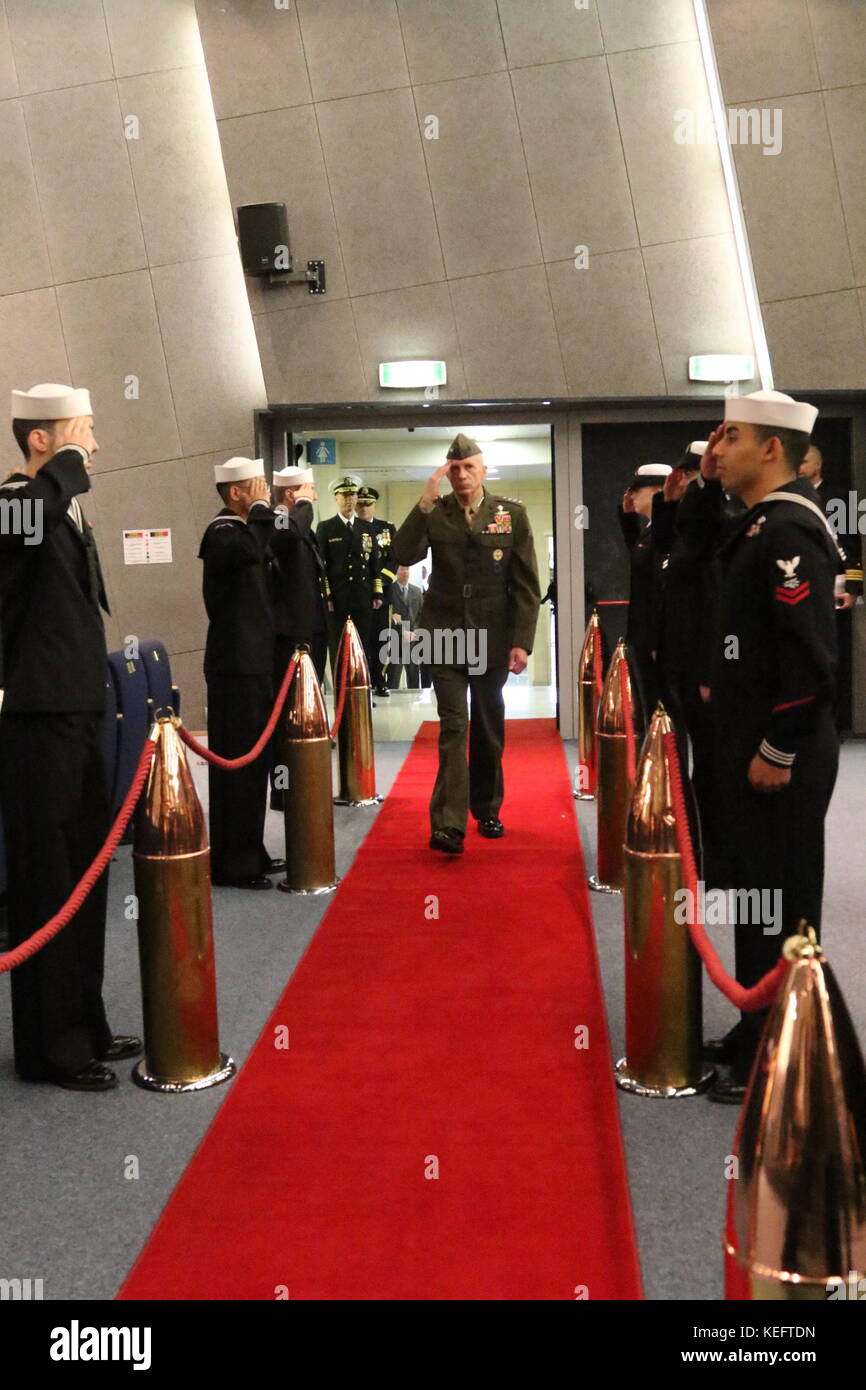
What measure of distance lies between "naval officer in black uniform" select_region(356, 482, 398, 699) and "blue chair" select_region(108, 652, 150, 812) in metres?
5.75

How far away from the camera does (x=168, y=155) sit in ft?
33.2

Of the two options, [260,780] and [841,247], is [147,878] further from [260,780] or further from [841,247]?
[841,247]

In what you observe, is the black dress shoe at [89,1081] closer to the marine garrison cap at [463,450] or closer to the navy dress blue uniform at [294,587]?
the marine garrison cap at [463,450]

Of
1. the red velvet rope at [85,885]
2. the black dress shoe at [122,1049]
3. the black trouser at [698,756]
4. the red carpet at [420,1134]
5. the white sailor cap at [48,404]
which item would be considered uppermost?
the white sailor cap at [48,404]

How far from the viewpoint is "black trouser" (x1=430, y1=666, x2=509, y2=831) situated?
5.88m

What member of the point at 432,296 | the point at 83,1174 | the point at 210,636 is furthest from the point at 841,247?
the point at 83,1174

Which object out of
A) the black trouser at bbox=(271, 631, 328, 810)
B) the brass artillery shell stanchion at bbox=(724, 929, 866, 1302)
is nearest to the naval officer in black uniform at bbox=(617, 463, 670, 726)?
the black trouser at bbox=(271, 631, 328, 810)

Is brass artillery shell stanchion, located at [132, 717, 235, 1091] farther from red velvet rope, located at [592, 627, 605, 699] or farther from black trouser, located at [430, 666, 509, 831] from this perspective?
red velvet rope, located at [592, 627, 605, 699]

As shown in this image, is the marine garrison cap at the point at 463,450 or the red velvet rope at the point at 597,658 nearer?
the marine garrison cap at the point at 463,450

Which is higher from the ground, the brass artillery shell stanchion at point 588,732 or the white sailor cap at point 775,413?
the white sailor cap at point 775,413

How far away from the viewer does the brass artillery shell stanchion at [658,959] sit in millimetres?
3252

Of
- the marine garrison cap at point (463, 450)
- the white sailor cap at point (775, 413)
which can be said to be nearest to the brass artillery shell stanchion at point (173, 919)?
the white sailor cap at point (775, 413)

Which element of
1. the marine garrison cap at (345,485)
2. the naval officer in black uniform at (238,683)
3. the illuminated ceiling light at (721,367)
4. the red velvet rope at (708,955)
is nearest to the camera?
the red velvet rope at (708,955)

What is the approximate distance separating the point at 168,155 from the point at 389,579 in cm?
420
